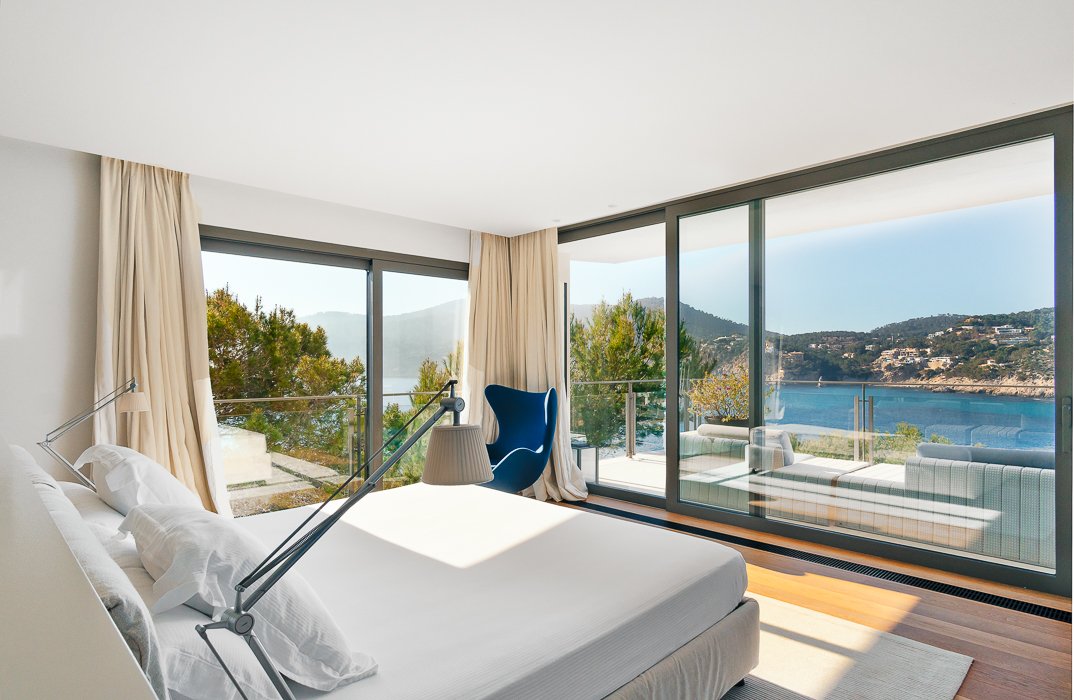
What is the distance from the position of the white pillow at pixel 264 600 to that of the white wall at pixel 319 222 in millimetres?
3161

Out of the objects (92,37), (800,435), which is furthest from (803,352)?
(92,37)

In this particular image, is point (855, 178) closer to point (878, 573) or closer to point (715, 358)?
point (715, 358)

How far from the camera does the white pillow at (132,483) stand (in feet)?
7.41

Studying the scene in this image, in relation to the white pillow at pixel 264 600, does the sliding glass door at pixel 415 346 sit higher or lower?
higher

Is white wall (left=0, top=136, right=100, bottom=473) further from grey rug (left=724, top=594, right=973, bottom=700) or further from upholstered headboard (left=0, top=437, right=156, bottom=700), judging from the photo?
grey rug (left=724, top=594, right=973, bottom=700)

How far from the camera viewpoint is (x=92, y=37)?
7.23 ft

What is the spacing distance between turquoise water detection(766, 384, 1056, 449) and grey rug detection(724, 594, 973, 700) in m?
1.29

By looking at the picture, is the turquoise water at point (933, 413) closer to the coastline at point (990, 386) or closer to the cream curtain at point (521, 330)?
the coastline at point (990, 386)

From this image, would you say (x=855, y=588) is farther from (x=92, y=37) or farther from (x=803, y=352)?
(x=92, y=37)

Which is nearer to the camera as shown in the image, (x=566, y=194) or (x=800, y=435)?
(x=800, y=435)

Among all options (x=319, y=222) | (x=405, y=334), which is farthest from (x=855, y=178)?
(x=319, y=222)

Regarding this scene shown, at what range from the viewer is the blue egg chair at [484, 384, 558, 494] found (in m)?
4.43

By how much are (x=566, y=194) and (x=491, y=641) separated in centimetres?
338

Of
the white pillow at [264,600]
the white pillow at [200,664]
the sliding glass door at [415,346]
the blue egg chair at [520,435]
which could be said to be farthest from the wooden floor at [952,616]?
the sliding glass door at [415,346]
